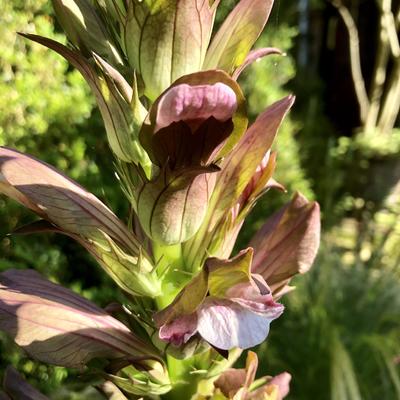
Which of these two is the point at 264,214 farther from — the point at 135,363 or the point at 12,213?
the point at 135,363

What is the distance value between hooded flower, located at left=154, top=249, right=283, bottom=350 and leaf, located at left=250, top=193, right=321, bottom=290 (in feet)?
0.49

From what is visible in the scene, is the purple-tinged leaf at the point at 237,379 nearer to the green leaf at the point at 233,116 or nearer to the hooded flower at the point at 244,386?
the hooded flower at the point at 244,386

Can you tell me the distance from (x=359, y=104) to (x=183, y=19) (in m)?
5.07

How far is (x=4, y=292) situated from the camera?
67 cm

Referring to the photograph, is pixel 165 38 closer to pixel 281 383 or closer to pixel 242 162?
pixel 242 162

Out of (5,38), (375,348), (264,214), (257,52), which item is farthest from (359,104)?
(257,52)

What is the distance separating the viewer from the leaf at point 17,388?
0.76 m

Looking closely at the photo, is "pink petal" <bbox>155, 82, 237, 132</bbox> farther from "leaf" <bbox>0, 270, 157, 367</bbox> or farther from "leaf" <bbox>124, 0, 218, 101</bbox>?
"leaf" <bbox>0, 270, 157, 367</bbox>

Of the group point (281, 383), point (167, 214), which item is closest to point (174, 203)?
point (167, 214)

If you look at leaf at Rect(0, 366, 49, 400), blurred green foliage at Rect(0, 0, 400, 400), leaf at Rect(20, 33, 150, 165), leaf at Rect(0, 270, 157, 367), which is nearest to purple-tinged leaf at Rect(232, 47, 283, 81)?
leaf at Rect(20, 33, 150, 165)

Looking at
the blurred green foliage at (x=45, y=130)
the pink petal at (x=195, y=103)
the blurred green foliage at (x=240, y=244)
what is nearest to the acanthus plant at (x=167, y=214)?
the pink petal at (x=195, y=103)

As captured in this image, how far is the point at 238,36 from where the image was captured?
66cm

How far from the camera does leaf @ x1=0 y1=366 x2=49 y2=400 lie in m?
0.76

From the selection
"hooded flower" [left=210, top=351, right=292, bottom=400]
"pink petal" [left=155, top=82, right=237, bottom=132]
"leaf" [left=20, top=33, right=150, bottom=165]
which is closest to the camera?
"pink petal" [left=155, top=82, right=237, bottom=132]
